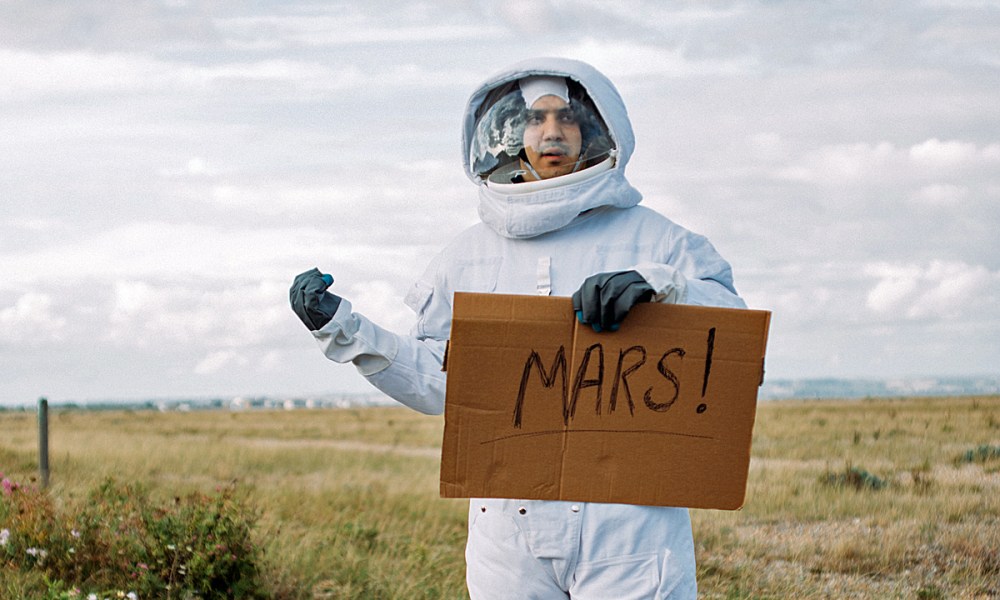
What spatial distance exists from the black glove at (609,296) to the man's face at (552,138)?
0.64 metres

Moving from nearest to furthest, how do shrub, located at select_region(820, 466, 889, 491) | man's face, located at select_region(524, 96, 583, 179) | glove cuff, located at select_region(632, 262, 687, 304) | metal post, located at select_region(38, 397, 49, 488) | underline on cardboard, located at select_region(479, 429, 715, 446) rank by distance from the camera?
glove cuff, located at select_region(632, 262, 687, 304) → underline on cardboard, located at select_region(479, 429, 715, 446) → man's face, located at select_region(524, 96, 583, 179) → shrub, located at select_region(820, 466, 889, 491) → metal post, located at select_region(38, 397, 49, 488)

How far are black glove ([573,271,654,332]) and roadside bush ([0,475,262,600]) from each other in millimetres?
3457

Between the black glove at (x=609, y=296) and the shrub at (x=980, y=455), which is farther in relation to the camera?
the shrub at (x=980, y=455)

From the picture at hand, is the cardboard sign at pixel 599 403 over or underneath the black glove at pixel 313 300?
underneath

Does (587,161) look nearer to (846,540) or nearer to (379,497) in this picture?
(846,540)

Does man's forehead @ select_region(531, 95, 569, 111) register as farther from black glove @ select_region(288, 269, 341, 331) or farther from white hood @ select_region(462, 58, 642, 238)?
black glove @ select_region(288, 269, 341, 331)

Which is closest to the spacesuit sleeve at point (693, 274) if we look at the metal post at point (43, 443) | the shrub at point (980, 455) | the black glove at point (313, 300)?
the black glove at point (313, 300)

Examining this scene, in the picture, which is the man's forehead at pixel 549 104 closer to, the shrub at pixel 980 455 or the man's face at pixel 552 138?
the man's face at pixel 552 138

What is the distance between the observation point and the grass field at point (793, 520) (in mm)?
6367

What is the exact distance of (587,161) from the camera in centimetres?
331

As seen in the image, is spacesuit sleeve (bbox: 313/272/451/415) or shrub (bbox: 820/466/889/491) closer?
spacesuit sleeve (bbox: 313/272/451/415)

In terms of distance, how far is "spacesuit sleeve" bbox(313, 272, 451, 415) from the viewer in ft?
9.73

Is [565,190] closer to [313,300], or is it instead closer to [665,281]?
[665,281]

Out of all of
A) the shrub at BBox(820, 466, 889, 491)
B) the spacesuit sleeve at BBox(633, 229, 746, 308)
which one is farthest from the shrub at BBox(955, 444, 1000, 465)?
the spacesuit sleeve at BBox(633, 229, 746, 308)
